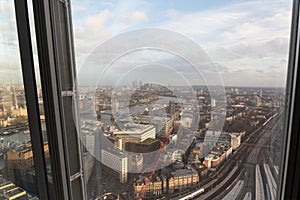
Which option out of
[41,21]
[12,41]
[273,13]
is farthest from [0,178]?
[273,13]

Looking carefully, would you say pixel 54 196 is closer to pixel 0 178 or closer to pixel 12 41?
pixel 0 178

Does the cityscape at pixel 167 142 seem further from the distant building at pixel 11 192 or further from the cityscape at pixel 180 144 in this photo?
the distant building at pixel 11 192

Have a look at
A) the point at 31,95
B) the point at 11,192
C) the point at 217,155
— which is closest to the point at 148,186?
the point at 217,155

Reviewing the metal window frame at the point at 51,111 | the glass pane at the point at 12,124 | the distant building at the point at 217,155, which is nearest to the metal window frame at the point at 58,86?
the metal window frame at the point at 51,111

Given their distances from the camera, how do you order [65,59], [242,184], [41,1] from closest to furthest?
[242,184] → [41,1] → [65,59]

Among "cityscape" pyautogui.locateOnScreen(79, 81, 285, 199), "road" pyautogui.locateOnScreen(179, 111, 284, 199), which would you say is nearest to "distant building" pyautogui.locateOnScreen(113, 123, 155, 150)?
"cityscape" pyautogui.locateOnScreen(79, 81, 285, 199)

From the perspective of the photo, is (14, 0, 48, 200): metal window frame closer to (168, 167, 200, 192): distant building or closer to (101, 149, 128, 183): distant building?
(101, 149, 128, 183): distant building
